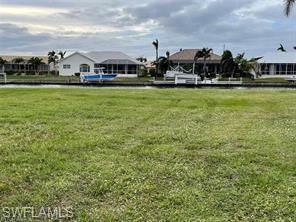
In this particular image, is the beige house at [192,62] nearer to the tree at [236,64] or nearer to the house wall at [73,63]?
the tree at [236,64]

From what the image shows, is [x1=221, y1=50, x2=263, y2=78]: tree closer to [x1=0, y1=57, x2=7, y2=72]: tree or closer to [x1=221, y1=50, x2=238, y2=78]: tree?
[x1=221, y1=50, x2=238, y2=78]: tree

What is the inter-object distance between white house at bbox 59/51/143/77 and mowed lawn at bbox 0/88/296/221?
53.4 meters

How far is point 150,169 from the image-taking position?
5.81 meters

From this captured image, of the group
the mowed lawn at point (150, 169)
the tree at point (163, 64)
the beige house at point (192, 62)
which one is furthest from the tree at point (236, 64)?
the mowed lawn at point (150, 169)

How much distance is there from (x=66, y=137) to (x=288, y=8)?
1472cm

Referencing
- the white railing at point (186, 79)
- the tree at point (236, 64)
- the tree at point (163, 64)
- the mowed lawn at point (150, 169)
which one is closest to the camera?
the mowed lawn at point (150, 169)

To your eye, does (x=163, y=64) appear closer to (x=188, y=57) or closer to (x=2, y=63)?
(x=188, y=57)

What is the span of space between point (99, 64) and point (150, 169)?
5806cm

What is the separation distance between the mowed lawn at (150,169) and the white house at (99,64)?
53.4 meters

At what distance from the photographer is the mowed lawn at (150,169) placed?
4367 mm

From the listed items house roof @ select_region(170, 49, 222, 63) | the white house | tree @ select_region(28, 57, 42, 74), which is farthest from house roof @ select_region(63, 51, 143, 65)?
tree @ select_region(28, 57, 42, 74)

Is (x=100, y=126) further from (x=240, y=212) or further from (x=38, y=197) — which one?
(x=240, y=212)

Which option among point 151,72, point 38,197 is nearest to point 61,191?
point 38,197

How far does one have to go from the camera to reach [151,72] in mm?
59656
